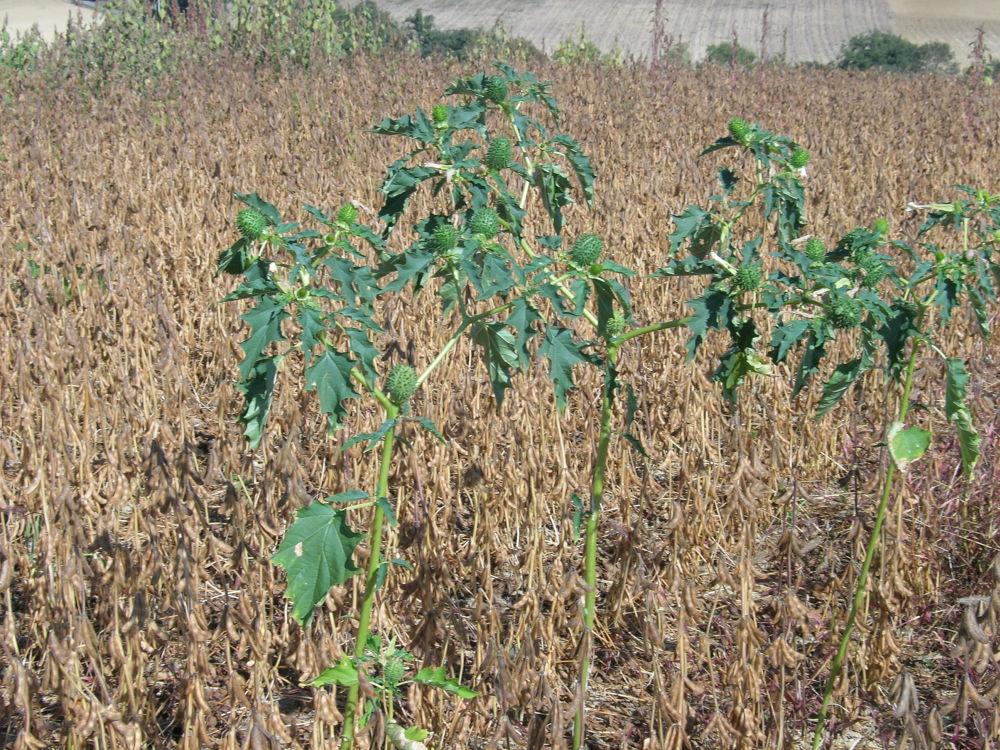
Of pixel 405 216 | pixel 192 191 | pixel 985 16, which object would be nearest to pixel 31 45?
pixel 192 191

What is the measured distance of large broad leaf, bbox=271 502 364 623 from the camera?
5.14ft

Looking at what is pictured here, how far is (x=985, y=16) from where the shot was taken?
102 feet

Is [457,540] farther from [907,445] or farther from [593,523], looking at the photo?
[907,445]

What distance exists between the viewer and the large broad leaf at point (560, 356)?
1.74 meters

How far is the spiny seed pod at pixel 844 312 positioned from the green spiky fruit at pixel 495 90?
2.92ft

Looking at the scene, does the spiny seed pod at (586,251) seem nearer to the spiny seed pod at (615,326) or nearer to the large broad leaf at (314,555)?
the spiny seed pod at (615,326)

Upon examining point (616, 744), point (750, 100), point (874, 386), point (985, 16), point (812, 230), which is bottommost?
point (616, 744)

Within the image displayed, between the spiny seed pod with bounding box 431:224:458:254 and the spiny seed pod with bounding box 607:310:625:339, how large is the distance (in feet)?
1.09

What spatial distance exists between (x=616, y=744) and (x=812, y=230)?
3.50 metres

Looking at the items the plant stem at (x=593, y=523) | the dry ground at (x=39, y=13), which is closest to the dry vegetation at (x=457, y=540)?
the plant stem at (x=593, y=523)

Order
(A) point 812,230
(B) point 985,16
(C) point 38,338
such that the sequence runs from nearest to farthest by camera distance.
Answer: (C) point 38,338 → (A) point 812,230 → (B) point 985,16

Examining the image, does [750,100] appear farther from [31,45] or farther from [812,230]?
[31,45]

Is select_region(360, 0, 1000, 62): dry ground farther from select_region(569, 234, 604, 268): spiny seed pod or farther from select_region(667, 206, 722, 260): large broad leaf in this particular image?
select_region(569, 234, 604, 268): spiny seed pod

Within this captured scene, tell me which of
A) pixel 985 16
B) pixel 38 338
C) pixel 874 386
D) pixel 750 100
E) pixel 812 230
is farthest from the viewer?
pixel 985 16
